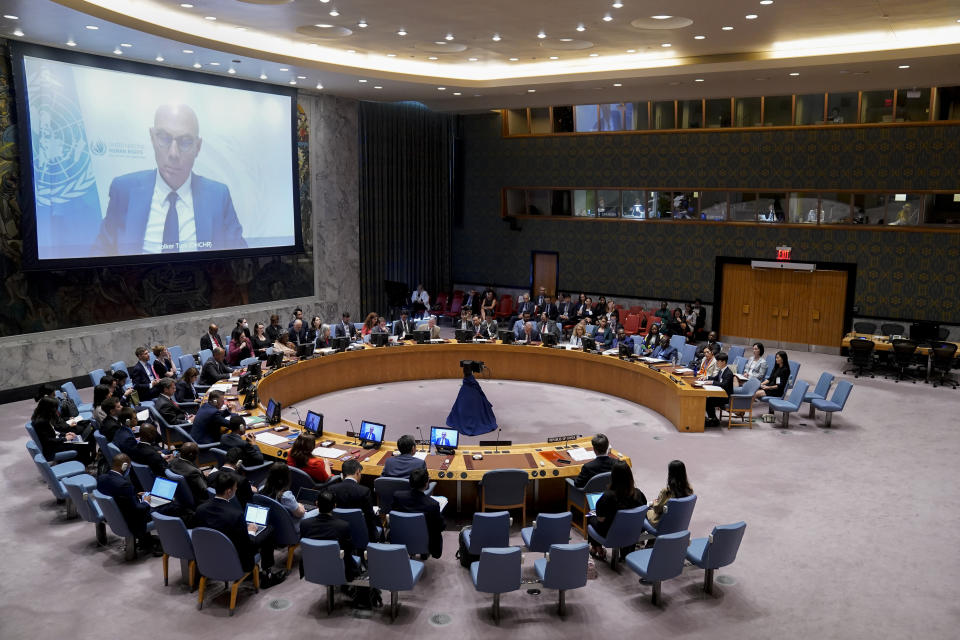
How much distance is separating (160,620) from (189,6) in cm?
831

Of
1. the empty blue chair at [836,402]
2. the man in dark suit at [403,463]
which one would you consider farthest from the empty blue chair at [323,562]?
the empty blue chair at [836,402]

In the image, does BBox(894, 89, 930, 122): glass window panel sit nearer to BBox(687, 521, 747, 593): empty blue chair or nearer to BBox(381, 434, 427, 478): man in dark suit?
BBox(687, 521, 747, 593): empty blue chair

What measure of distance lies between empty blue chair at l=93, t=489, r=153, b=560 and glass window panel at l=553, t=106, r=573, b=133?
49.3ft

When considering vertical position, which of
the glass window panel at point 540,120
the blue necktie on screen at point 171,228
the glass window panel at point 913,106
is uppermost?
the glass window panel at point 540,120

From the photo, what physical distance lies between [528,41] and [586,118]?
658 cm

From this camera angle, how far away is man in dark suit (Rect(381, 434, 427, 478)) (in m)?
6.97

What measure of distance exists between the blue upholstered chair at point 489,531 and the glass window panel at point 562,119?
14.6 metres

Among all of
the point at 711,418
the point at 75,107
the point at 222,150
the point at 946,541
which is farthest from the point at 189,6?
the point at 946,541

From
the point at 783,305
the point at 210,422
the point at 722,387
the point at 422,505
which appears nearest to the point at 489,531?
the point at 422,505

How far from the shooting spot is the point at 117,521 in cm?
655

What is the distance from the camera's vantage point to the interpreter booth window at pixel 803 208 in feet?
54.3

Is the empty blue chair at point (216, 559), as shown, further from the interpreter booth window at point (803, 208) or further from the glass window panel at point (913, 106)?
the glass window panel at point (913, 106)

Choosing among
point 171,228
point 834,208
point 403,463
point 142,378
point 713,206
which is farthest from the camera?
point 713,206

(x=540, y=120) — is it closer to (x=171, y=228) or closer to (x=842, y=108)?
(x=842, y=108)
